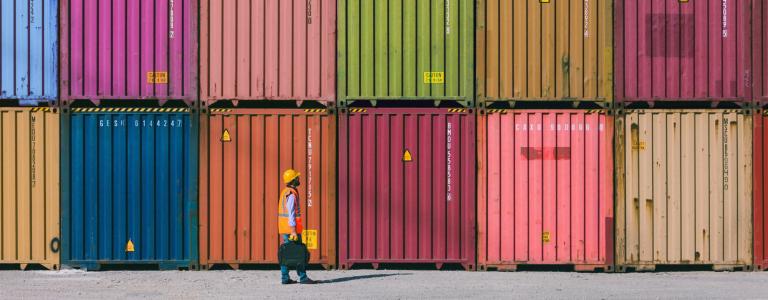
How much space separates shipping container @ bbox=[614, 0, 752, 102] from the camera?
15.7m

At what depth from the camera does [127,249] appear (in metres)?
A: 15.6

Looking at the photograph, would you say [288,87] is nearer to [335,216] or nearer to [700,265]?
[335,216]

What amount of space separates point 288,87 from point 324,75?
640 millimetres

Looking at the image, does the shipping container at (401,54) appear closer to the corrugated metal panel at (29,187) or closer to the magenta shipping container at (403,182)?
the magenta shipping container at (403,182)

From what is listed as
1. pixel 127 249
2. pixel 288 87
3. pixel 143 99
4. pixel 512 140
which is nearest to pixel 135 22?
pixel 143 99

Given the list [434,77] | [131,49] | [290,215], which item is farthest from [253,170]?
[434,77]

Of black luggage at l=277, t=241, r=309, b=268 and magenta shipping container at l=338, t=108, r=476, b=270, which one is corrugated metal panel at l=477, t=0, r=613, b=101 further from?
black luggage at l=277, t=241, r=309, b=268

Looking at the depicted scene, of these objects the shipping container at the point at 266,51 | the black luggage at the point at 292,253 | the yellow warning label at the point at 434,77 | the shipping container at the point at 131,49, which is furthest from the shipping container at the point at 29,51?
the yellow warning label at the point at 434,77

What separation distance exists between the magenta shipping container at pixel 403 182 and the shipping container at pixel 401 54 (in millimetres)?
354

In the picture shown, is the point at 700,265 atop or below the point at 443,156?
below

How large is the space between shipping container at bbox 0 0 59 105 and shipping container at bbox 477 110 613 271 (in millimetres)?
7266

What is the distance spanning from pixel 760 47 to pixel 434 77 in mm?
5582

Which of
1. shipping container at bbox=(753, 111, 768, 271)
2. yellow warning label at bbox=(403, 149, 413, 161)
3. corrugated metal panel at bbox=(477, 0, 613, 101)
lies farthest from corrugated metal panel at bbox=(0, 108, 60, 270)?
shipping container at bbox=(753, 111, 768, 271)

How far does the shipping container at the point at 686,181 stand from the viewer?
15672 mm
